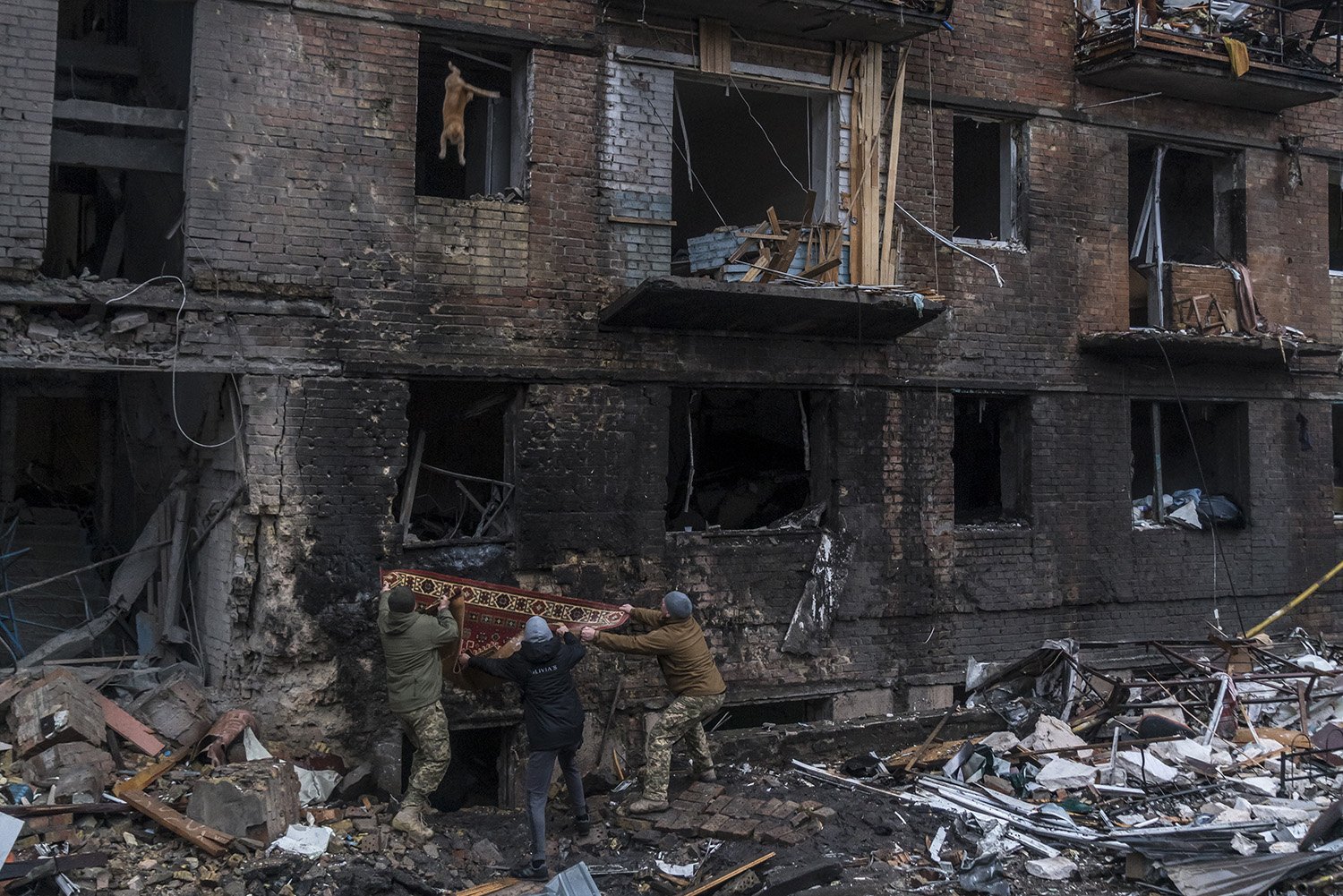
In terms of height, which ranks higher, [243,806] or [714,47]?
[714,47]

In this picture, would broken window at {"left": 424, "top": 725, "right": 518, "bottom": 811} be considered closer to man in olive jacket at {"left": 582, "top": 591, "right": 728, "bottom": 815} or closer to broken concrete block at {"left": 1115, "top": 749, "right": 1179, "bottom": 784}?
man in olive jacket at {"left": 582, "top": 591, "right": 728, "bottom": 815}

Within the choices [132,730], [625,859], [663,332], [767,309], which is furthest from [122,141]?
[625,859]

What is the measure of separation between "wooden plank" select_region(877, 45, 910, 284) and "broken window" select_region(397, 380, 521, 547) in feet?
12.0

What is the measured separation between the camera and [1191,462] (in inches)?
488

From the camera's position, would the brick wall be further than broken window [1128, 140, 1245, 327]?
No

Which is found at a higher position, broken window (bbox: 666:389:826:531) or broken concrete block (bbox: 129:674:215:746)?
broken window (bbox: 666:389:826:531)

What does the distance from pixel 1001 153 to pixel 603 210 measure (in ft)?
14.9

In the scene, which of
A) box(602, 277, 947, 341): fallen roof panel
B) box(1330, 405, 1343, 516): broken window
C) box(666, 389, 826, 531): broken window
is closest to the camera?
box(602, 277, 947, 341): fallen roof panel

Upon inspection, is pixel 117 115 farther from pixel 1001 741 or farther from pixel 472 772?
pixel 1001 741

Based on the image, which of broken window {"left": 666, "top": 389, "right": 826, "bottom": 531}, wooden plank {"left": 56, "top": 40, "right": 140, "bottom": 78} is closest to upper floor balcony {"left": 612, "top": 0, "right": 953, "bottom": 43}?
broken window {"left": 666, "top": 389, "right": 826, "bottom": 531}

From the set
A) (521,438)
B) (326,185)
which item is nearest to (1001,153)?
(521,438)

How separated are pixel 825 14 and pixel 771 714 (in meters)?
6.29

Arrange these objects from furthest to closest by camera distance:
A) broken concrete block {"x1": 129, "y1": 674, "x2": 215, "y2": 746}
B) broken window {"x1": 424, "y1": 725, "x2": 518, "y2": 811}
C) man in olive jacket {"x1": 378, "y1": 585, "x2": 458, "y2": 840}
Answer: broken window {"x1": 424, "y1": 725, "x2": 518, "y2": 811}, broken concrete block {"x1": 129, "y1": 674, "x2": 215, "y2": 746}, man in olive jacket {"x1": 378, "y1": 585, "x2": 458, "y2": 840}

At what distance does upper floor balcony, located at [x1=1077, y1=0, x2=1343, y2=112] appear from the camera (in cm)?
1077
